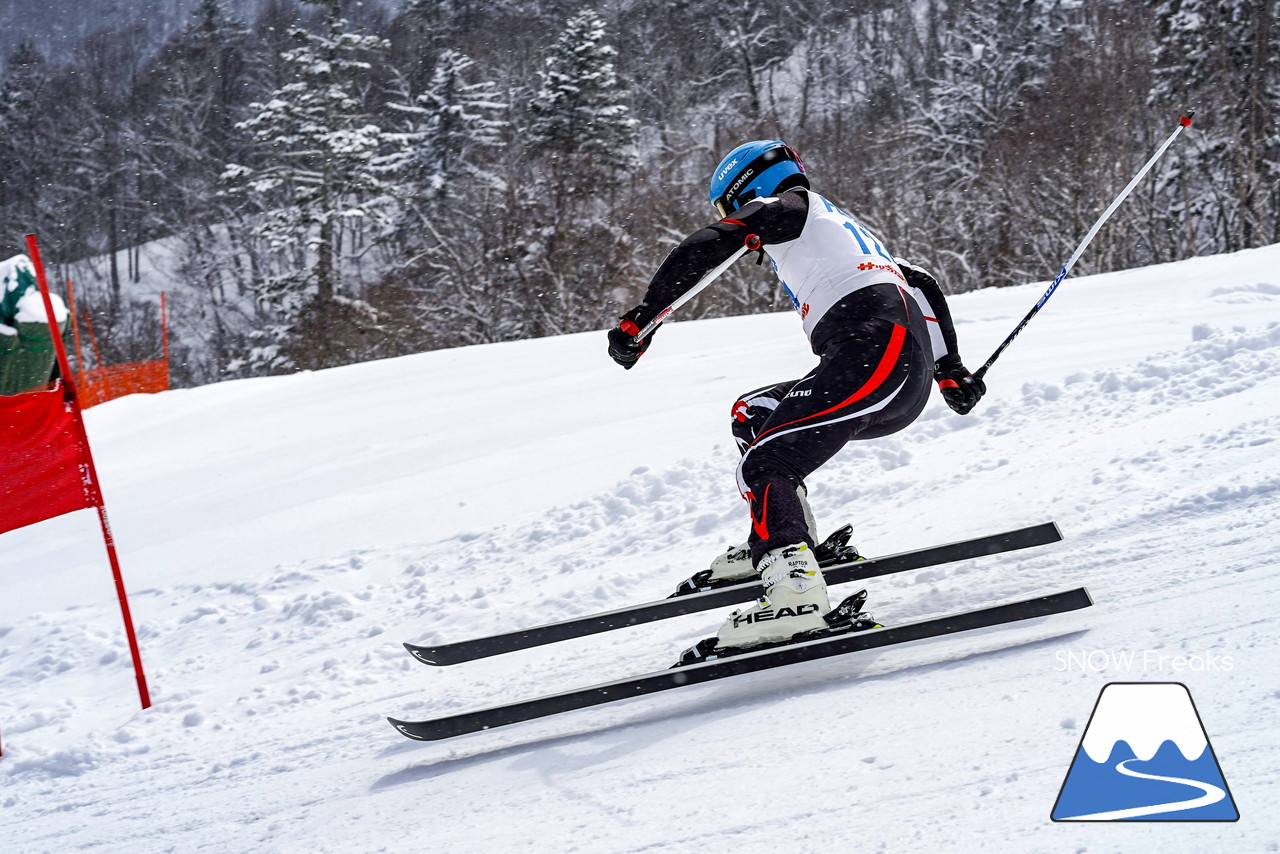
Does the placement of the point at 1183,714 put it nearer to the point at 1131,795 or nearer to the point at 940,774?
the point at 1131,795

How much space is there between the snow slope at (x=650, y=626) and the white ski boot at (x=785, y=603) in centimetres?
19

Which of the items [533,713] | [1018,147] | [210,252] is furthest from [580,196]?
[533,713]

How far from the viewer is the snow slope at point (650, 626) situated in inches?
98.3

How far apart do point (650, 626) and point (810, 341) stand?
1.48m

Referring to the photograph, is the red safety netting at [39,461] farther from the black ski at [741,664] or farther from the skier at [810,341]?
the skier at [810,341]

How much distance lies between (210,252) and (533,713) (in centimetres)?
4474

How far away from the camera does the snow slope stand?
2.50 m

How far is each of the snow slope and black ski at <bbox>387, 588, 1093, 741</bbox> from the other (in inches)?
3.8

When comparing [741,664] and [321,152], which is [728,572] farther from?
[321,152]

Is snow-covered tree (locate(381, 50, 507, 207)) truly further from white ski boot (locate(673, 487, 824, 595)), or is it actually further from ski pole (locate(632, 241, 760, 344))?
ski pole (locate(632, 241, 760, 344))

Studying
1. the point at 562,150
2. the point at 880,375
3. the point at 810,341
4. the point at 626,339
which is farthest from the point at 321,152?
the point at 880,375

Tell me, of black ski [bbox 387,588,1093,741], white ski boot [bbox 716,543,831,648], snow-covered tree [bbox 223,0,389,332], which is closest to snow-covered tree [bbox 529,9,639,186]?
snow-covered tree [bbox 223,0,389,332]

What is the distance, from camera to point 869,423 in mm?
3246

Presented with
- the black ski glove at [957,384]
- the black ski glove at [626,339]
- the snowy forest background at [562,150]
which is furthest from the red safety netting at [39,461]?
the snowy forest background at [562,150]
